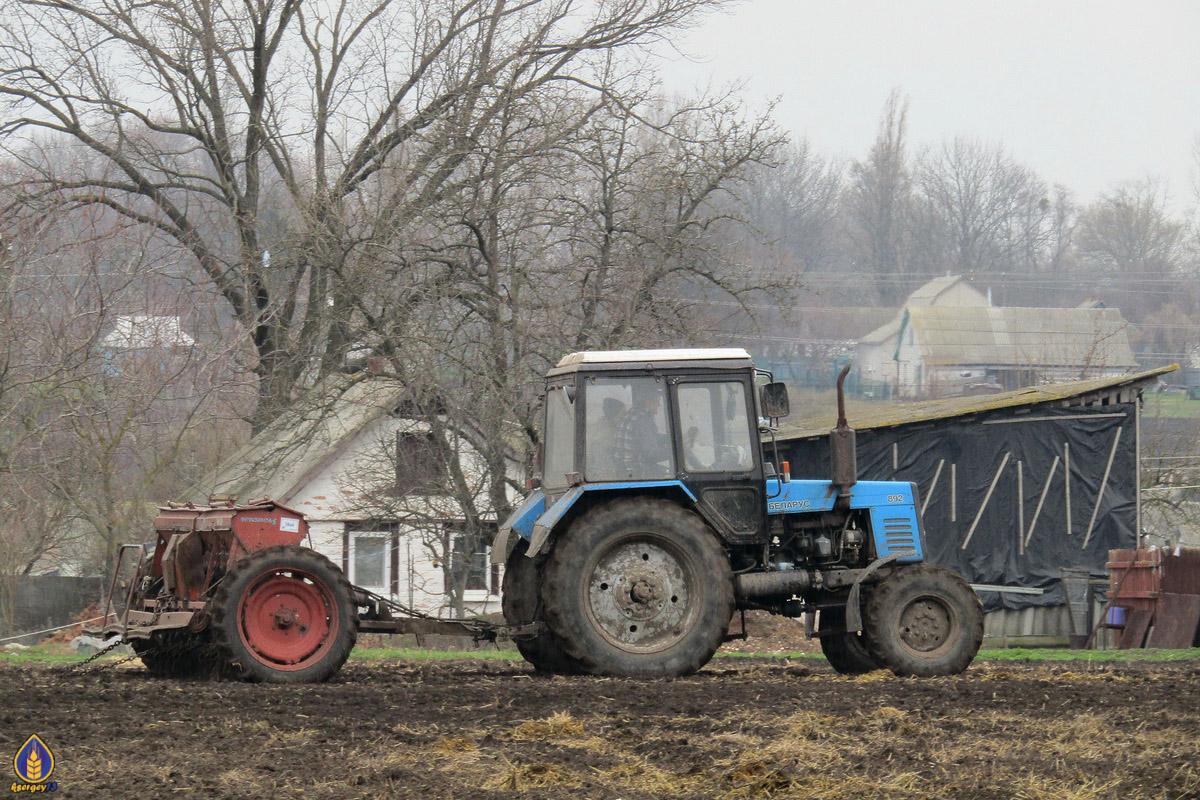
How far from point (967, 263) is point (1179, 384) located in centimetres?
1643

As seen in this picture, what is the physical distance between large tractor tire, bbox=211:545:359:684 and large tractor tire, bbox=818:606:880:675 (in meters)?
3.54

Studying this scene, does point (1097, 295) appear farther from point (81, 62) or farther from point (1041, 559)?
point (81, 62)

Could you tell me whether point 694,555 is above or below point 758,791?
above

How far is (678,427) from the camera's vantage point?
374 inches

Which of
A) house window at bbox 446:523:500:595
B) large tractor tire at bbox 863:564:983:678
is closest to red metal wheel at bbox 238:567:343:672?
large tractor tire at bbox 863:564:983:678

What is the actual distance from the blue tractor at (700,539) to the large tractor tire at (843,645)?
12 millimetres

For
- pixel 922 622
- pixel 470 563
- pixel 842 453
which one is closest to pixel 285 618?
pixel 842 453

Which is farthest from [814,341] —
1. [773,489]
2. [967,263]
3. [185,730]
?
[185,730]

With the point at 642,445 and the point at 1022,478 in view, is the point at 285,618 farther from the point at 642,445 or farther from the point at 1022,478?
the point at 1022,478

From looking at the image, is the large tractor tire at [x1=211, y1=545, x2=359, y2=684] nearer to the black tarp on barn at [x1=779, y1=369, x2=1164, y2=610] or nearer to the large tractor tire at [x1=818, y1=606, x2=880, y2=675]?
the large tractor tire at [x1=818, y1=606, x2=880, y2=675]

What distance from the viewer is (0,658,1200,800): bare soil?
5.54 meters

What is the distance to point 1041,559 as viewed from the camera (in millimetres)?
21234

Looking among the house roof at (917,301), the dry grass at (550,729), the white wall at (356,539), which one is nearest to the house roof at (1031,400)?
the white wall at (356,539)

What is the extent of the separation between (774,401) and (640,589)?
161 cm
